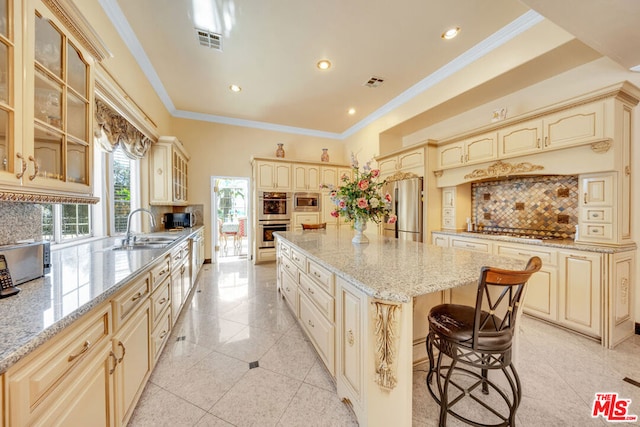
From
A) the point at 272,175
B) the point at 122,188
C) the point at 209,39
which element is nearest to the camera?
the point at 209,39

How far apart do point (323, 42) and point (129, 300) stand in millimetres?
3139

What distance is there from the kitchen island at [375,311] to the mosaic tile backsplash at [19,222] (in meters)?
1.77

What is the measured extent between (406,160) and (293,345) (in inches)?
134

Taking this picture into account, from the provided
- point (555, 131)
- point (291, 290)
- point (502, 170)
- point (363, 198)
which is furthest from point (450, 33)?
point (291, 290)

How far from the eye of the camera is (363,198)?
224 centimetres

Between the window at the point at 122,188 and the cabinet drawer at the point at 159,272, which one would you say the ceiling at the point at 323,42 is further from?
the cabinet drawer at the point at 159,272

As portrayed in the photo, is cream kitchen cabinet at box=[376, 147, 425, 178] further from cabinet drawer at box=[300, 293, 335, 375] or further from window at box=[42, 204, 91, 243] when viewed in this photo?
window at box=[42, 204, 91, 243]

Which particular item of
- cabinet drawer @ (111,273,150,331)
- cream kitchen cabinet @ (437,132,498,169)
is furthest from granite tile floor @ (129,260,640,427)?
cream kitchen cabinet @ (437,132,498,169)

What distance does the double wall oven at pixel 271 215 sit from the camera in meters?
5.16

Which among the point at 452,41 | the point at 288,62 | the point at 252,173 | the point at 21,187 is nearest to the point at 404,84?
the point at 452,41

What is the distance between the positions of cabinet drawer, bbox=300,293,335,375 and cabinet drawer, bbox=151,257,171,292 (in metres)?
1.17

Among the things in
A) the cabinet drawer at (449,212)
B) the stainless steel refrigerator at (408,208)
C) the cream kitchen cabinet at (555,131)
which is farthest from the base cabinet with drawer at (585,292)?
the stainless steel refrigerator at (408,208)

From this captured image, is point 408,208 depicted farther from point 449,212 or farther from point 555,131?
point 555,131
